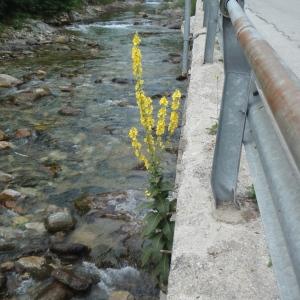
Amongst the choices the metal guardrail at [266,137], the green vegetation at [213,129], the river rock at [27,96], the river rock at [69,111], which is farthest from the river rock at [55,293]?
the river rock at [27,96]

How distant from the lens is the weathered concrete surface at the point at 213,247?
6.76 feet

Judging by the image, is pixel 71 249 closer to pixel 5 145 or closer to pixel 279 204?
pixel 5 145

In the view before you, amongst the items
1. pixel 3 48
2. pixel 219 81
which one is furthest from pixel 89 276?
pixel 3 48

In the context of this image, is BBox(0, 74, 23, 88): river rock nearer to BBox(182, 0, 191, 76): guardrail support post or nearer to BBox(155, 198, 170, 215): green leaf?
BBox(182, 0, 191, 76): guardrail support post

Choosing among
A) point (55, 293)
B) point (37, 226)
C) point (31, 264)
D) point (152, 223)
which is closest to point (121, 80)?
point (37, 226)

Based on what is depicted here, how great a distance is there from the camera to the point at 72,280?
4.02 m

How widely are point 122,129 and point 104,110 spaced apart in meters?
1.10

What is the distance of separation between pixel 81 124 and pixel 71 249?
3.83 metres

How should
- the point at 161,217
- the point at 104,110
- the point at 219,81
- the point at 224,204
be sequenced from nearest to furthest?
the point at 224,204, the point at 161,217, the point at 219,81, the point at 104,110

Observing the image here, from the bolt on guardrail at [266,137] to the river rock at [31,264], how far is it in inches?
90.9

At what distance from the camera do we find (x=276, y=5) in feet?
49.1

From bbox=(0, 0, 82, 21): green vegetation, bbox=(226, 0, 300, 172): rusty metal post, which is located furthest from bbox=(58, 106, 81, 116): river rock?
bbox=(0, 0, 82, 21): green vegetation

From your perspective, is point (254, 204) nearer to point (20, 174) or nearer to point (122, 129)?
point (20, 174)

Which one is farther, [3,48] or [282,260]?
[3,48]
